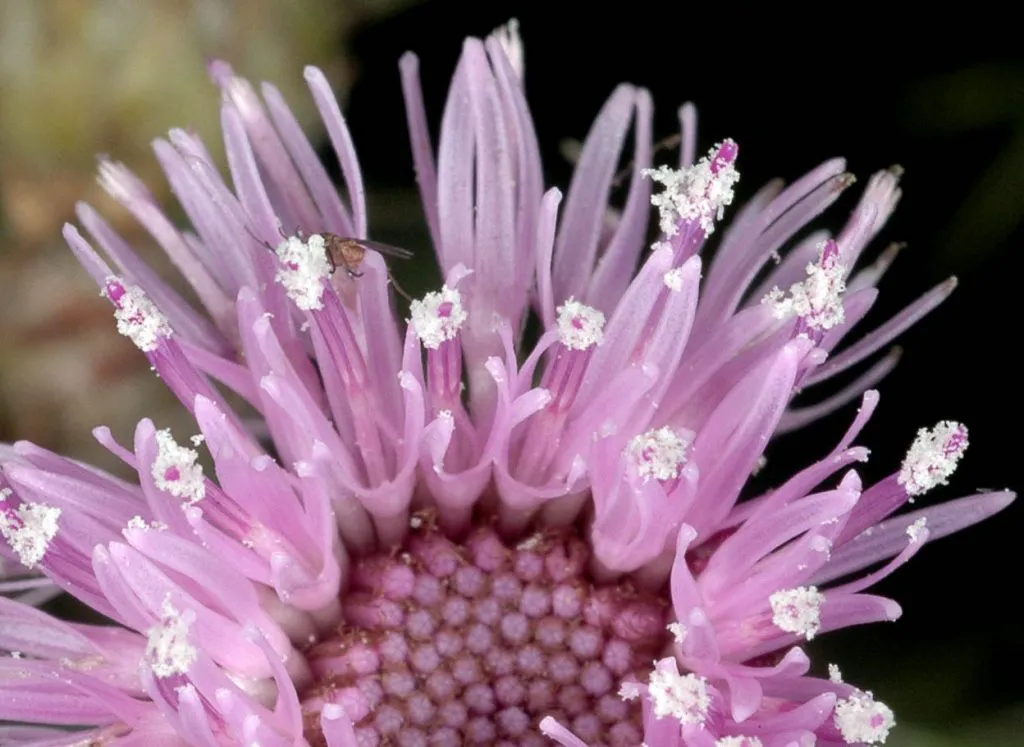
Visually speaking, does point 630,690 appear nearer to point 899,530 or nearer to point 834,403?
point 899,530

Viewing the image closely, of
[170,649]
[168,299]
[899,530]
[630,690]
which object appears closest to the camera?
[170,649]

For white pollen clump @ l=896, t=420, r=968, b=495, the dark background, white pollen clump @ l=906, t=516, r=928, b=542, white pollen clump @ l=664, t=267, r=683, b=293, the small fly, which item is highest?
the small fly

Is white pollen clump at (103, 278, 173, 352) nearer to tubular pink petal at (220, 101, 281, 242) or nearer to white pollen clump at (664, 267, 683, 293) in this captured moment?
tubular pink petal at (220, 101, 281, 242)

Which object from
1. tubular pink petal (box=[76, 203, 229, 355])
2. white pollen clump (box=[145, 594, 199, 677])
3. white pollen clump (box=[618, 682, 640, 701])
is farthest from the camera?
tubular pink petal (box=[76, 203, 229, 355])

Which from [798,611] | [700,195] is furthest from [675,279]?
[798,611]

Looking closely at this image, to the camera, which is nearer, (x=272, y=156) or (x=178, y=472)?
(x=178, y=472)

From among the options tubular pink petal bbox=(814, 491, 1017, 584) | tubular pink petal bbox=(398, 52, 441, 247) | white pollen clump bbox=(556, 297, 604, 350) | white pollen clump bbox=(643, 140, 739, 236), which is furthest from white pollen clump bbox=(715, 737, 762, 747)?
tubular pink petal bbox=(398, 52, 441, 247)
